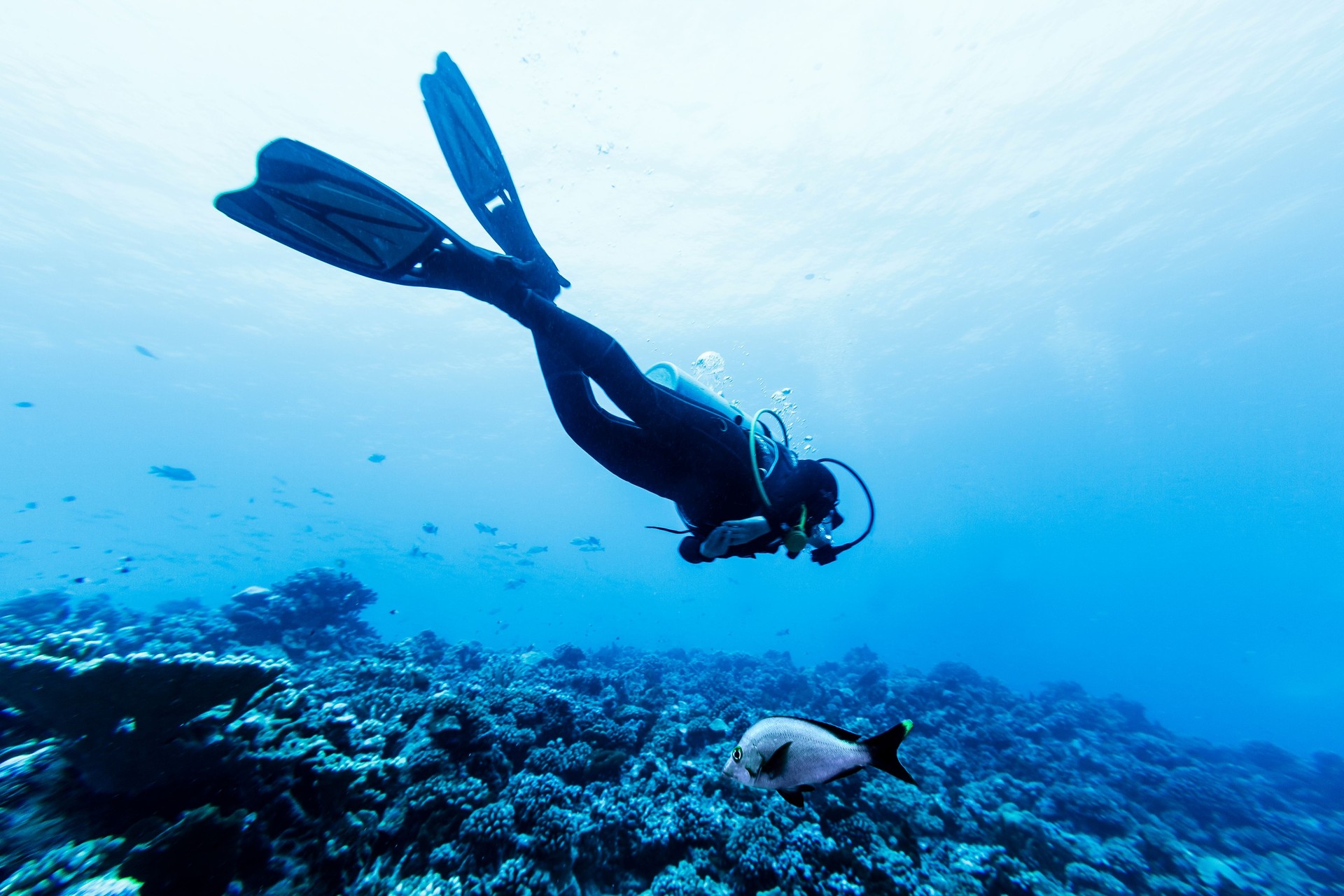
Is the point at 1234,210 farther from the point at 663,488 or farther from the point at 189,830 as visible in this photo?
the point at 189,830

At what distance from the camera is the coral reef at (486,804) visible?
3.42 meters

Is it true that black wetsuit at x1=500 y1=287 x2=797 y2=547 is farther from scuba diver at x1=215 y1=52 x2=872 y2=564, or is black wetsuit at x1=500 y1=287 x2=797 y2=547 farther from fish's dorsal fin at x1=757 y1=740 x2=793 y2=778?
fish's dorsal fin at x1=757 y1=740 x2=793 y2=778

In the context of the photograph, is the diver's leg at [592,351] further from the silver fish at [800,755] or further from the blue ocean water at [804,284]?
the blue ocean water at [804,284]

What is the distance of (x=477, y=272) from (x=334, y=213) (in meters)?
1.26

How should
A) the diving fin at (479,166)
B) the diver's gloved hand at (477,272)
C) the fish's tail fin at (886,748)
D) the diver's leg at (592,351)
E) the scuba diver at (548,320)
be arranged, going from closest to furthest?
the fish's tail fin at (886,748) → the scuba diver at (548,320) → the diver's gloved hand at (477,272) → the diver's leg at (592,351) → the diving fin at (479,166)

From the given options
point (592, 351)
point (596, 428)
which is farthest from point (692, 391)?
point (592, 351)

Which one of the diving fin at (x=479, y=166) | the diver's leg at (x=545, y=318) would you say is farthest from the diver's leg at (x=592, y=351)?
the diving fin at (x=479, y=166)

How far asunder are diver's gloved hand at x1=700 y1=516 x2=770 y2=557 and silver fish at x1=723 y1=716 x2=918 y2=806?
2.10 meters

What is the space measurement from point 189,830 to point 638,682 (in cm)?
1080

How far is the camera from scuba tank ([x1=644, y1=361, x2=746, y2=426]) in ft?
16.3

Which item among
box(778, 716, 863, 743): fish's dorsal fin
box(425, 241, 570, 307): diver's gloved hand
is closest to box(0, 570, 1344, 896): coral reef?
box(778, 716, 863, 743): fish's dorsal fin

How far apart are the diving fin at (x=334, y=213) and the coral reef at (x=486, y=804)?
388 centimetres

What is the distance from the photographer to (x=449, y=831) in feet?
14.5

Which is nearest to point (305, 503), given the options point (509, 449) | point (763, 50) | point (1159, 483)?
point (509, 449)
